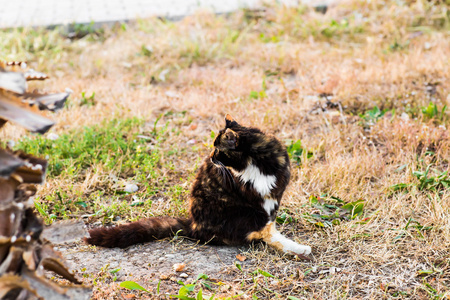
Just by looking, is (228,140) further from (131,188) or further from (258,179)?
(131,188)

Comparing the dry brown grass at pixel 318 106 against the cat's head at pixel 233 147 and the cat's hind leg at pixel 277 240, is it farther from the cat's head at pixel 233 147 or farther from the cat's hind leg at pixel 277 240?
the cat's head at pixel 233 147

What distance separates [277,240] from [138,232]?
0.90m

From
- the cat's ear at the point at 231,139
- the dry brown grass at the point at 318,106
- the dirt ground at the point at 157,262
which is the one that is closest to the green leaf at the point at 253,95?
the dry brown grass at the point at 318,106

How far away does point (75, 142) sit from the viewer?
12.6 feet

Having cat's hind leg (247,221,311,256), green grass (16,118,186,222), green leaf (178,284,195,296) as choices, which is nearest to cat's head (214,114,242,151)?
cat's hind leg (247,221,311,256)

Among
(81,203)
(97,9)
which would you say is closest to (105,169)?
(81,203)

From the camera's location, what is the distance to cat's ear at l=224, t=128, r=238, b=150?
2709 mm

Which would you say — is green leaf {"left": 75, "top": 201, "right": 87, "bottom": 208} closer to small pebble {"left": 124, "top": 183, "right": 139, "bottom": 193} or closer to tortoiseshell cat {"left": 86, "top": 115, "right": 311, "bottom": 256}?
small pebble {"left": 124, "top": 183, "right": 139, "bottom": 193}

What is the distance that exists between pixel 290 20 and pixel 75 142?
4211 mm

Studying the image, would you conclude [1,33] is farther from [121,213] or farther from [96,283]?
[96,283]

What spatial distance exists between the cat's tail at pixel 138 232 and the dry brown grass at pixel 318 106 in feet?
1.00

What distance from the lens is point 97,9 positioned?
7414 mm

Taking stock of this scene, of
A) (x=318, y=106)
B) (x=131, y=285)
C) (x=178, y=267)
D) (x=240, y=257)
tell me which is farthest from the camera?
(x=318, y=106)

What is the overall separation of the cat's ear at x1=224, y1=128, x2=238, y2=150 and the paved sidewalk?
4855 millimetres
